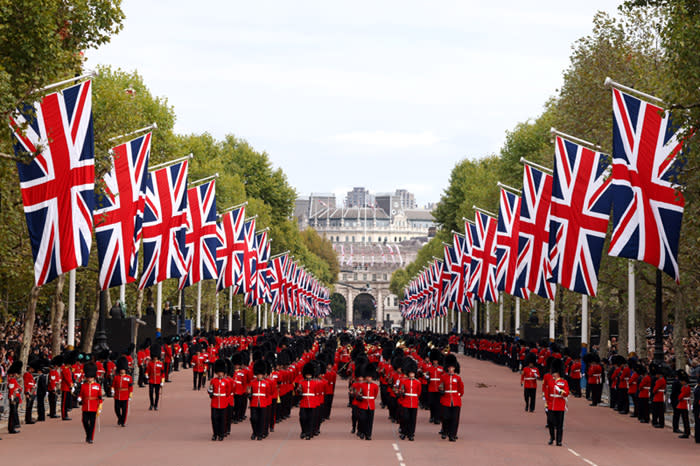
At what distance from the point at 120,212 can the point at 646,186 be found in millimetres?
13087

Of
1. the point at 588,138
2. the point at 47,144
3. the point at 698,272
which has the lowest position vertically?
the point at 698,272

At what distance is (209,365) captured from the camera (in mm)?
42062

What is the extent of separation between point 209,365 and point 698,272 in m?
18.1

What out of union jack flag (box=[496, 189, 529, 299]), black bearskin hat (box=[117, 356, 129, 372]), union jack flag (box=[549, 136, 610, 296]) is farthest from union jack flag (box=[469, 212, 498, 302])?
black bearskin hat (box=[117, 356, 129, 372])

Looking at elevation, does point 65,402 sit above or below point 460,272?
below

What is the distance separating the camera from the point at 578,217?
30219mm

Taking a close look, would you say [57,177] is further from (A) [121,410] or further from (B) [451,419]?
(B) [451,419]

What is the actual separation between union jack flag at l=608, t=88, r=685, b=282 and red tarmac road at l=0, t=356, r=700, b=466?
408 centimetres

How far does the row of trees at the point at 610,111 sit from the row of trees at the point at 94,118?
12.6 meters

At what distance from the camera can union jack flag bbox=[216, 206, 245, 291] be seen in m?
52.1

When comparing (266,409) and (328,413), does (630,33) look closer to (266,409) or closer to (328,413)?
(328,413)

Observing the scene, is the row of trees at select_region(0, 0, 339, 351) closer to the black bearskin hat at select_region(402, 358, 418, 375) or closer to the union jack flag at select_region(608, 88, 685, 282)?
the black bearskin hat at select_region(402, 358, 418, 375)

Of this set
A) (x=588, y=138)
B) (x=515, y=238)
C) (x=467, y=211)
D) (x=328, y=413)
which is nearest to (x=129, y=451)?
(x=328, y=413)

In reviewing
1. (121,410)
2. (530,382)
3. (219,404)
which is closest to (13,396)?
(121,410)
